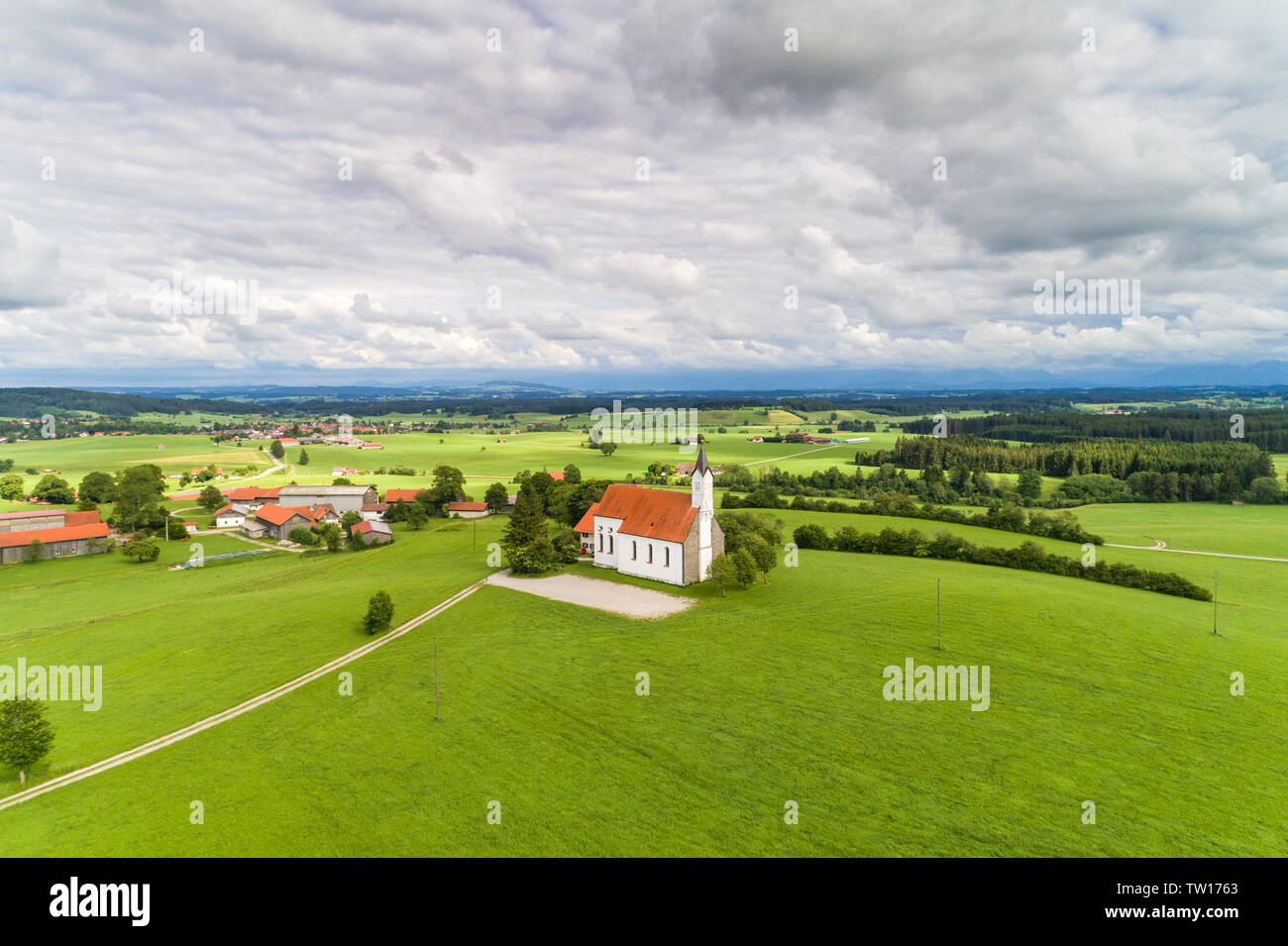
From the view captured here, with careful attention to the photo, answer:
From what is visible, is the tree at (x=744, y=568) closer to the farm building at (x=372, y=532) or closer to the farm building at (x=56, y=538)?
the farm building at (x=372, y=532)

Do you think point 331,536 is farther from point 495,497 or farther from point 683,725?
point 683,725

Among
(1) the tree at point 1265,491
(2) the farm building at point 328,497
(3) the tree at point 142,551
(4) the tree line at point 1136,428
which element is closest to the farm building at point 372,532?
(2) the farm building at point 328,497

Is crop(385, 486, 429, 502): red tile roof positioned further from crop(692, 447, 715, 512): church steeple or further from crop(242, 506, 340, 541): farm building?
crop(692, 447, 715, 512): church steeple

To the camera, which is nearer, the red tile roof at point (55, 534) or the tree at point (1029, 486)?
the red tile roof at point (55, 534)

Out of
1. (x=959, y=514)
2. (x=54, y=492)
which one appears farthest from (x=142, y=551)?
(x=959, y=514)

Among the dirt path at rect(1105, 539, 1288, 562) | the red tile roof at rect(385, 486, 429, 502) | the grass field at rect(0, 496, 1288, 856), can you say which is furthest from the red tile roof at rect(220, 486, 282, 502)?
the dirt path at rect(1105, 539, 1288, 562)
